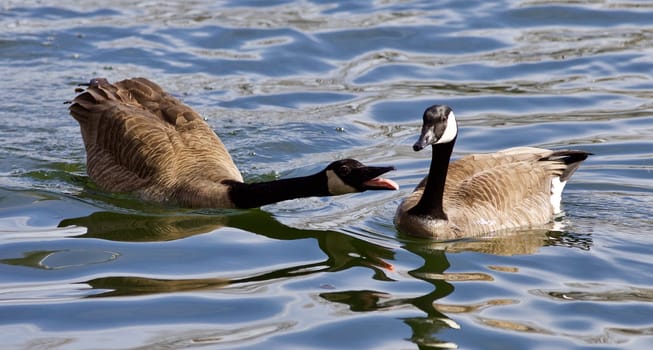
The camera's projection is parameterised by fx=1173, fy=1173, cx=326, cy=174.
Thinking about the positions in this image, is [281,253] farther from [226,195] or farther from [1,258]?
[1,258]

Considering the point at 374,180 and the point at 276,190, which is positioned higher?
the point at 374,180

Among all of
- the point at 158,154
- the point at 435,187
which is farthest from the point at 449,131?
the point at 158,154

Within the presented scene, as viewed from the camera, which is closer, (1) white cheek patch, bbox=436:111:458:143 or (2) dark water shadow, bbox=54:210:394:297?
(2) dark water shadow, bbox=54:210:394:297

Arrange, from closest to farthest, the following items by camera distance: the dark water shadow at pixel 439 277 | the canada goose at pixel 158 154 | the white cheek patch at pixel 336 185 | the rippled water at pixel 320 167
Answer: the dark water shadow at pixel 439 277, the rippled water at pixel 320 167, the white cheek patch at pixel 336 185, the canada goose at pixel 158 154

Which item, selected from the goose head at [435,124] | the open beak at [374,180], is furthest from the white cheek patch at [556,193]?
the open beak at [374,180]

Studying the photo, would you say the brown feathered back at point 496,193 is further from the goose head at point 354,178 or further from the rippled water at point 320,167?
the goose head at point 354,178

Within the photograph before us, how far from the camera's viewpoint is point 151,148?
12.2 metres

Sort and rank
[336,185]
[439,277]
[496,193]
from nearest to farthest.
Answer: [439,277] < [336,185] < [496,193]

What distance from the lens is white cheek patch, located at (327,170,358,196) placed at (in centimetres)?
1063

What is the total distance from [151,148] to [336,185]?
247 centimetres

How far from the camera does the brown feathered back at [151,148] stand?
11969 mm

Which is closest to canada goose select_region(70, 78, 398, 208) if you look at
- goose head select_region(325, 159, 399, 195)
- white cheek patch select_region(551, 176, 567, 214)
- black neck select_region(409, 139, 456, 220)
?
goose head select_region(325, 159, 399, 195)

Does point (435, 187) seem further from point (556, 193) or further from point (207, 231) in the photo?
point (207, 231)

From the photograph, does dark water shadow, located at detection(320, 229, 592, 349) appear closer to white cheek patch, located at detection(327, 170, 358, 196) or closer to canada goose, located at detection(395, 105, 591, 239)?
canada goose, located at detection(395, 105, 591, 239)
